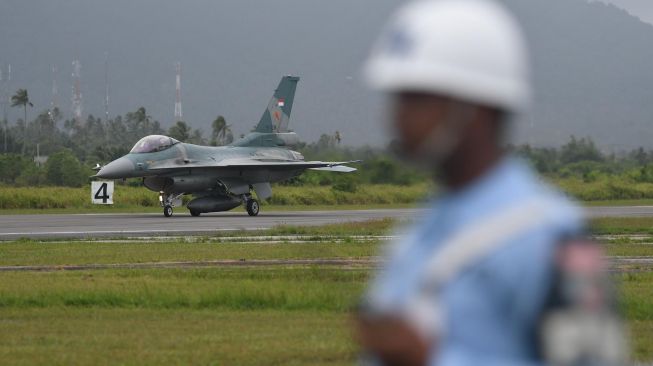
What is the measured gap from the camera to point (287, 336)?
43.1 ft

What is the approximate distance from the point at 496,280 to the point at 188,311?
13485mm

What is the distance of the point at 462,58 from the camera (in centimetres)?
264

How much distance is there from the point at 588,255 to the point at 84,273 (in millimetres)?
18713

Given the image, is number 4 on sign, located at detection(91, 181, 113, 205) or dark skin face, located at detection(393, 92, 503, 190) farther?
number 4 on sign, located at detection(91, 181, 113, 205)

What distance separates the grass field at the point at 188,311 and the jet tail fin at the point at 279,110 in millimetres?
26715

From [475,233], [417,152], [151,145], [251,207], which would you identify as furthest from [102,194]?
[475,233]

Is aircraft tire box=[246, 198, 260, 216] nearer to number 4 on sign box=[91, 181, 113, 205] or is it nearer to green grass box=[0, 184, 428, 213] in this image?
number 4 on sign box=[91, 181, 113, 205]

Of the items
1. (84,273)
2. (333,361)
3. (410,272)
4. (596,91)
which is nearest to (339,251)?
(84,273)

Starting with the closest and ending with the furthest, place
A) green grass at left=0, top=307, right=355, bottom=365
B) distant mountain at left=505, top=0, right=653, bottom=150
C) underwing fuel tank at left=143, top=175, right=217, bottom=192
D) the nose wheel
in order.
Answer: green grass at left=0, top=307, right=355, bottom=365
the nose wheel
underwing fuel tank at left=143, top=175, right=217, bottom=192
distant mountain at left=505, top=0, right=653, bottom=150

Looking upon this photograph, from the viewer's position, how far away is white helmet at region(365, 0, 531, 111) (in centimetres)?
264

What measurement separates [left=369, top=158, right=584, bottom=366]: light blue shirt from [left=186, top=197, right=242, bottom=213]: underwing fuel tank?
4425 centimetres

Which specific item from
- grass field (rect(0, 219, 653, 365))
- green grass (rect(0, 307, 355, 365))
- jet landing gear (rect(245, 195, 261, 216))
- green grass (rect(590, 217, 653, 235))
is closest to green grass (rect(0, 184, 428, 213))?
jet landing gear (rect(245, 195, 261, 216))

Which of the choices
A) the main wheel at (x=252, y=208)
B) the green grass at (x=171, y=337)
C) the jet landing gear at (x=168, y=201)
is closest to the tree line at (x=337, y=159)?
the green grass at (x=171, y=337)

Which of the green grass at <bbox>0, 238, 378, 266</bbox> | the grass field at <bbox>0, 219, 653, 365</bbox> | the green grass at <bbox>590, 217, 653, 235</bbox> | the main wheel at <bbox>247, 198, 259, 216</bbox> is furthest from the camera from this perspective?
the main wheel at <bbox>247, 198, 259, 216</bbox>
